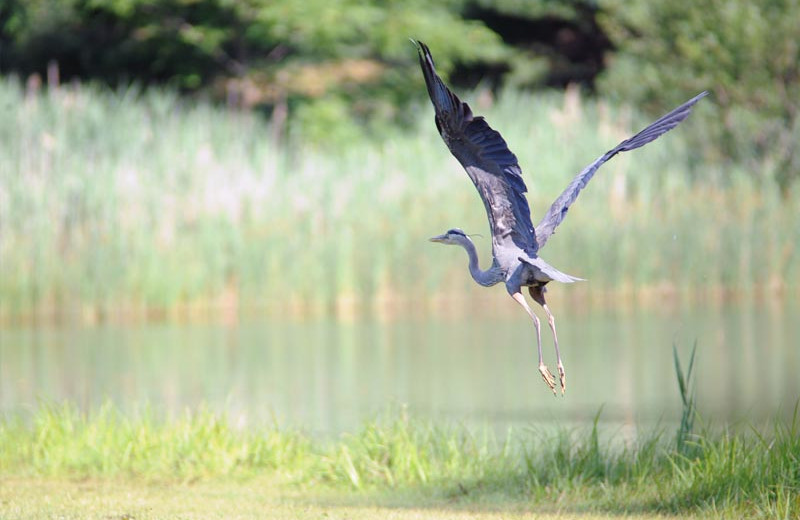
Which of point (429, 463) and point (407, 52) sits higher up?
point (407, 52)

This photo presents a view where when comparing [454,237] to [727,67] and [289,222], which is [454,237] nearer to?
[289,222]

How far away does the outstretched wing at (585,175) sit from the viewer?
7758 mm

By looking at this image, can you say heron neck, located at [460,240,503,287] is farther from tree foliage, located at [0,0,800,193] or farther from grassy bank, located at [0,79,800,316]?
tree foliage, located at [0,0,800,193]

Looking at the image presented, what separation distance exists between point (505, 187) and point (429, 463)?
2.28 metres

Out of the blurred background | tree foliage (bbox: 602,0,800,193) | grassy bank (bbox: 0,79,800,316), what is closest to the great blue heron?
the blurred background

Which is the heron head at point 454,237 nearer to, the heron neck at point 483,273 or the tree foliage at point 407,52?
the heron neck at point 483,273

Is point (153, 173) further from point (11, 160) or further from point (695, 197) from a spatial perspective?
point (695, 197)

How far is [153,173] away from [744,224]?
874 centimetres

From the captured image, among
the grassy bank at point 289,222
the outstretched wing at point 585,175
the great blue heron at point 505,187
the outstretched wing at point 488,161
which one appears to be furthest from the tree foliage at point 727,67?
the outstretched wing at point 488,161

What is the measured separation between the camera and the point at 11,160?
18.8m

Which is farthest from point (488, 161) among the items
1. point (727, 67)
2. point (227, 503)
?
point (727, 67)

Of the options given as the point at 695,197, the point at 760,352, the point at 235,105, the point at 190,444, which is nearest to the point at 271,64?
the point at 235,105

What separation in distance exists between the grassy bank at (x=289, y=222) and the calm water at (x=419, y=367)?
2.20 ft

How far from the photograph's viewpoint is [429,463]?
29.9ft
